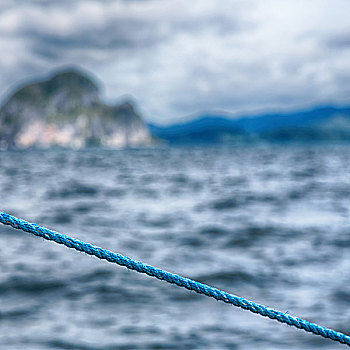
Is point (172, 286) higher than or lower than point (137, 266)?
higher

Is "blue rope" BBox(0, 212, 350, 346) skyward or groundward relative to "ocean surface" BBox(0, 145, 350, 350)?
groundward

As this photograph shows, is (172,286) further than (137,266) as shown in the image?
Yes

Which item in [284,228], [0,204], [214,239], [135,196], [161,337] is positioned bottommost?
[161,337]

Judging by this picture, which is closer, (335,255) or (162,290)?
(162,290)

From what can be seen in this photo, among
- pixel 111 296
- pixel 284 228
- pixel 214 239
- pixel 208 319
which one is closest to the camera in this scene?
pixel 208 319

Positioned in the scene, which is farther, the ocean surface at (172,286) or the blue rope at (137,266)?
the ocean surface at (172,286)

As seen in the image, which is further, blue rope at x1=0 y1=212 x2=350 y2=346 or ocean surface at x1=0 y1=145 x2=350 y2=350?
ocean surface at x1=0 y1=145 x2=350 y2=350

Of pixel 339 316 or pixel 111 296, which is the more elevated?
pixel 111 296

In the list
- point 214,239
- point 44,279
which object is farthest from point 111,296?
point 214,239

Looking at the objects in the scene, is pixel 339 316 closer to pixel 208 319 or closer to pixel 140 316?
pixel 208 319

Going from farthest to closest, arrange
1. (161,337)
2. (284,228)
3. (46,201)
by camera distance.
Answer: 1. (46,201)
2. (284,228)
3. (161,337)

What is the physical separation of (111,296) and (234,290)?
209 cm

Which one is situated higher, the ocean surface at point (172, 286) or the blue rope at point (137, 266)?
the ocean surface at point (172, 286)

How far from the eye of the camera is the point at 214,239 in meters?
11.9
